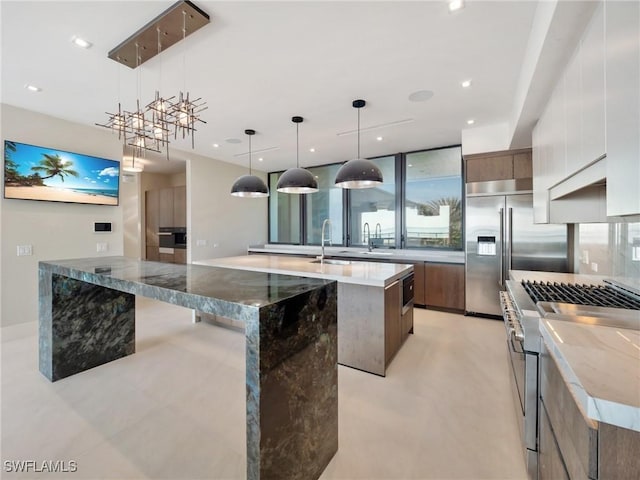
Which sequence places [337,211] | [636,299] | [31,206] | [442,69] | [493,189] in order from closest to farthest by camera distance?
1. [636,299]
2. [442,69]
3. [31,206]
4. [493,189]
5. [337,211]

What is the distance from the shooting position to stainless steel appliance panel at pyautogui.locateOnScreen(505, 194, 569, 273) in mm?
3568

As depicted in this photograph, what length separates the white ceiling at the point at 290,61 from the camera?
1.95 metres

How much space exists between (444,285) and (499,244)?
0.98m

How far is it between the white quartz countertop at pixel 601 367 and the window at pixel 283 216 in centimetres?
601

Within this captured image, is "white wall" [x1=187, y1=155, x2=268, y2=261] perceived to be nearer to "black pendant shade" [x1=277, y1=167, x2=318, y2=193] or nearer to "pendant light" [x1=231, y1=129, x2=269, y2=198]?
"pendant light" [x1=231, y1=129, x2=269, y2=198]

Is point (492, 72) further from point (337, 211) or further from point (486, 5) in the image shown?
point (337, 211)

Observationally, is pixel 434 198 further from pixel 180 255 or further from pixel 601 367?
pixel 180 255

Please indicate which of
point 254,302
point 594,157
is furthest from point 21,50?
point 594,157

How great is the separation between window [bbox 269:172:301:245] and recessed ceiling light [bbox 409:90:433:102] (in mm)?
4012

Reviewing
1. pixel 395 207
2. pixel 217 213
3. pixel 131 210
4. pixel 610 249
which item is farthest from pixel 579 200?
pixel 131 210

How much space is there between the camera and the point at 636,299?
158 cm

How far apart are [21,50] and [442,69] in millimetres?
3641

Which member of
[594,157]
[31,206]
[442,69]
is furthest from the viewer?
[31,206]

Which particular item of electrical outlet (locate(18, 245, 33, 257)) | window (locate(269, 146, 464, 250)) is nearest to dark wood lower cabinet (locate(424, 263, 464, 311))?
window (locate(269, 146, 464, 250))
